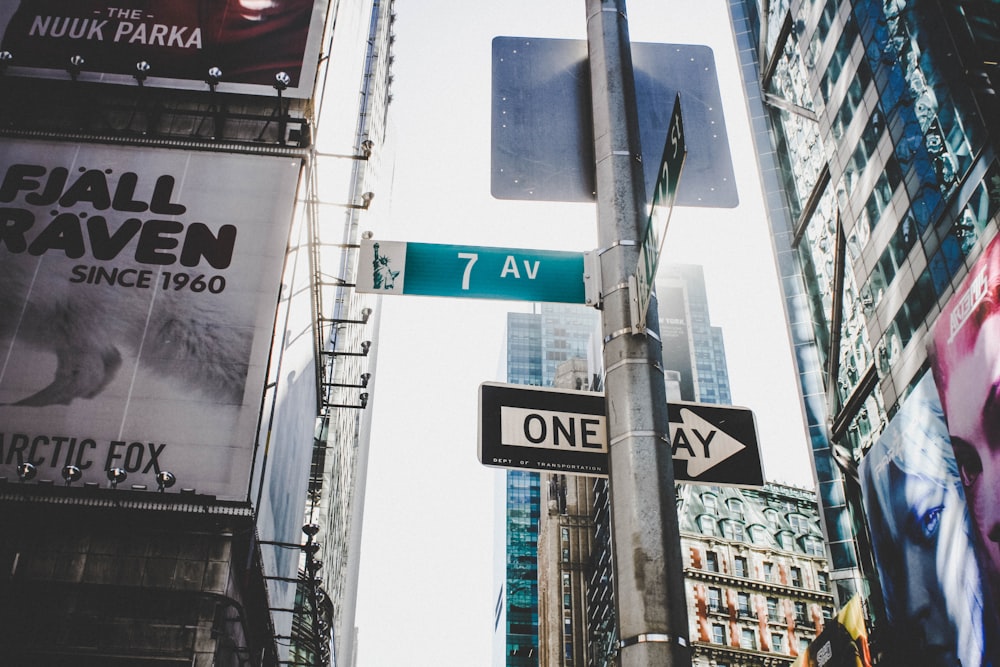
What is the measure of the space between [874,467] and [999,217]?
489 inches

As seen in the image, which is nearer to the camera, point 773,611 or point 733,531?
point 773,611

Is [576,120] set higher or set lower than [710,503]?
lower

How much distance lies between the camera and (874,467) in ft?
122

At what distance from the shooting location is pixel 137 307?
14.8 m

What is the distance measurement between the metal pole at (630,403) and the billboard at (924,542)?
1042 inches

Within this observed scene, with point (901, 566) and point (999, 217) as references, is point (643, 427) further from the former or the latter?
point (901, 566)

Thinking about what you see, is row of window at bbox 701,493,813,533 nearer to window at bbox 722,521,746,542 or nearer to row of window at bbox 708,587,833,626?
window at bbox 722,521,746,542

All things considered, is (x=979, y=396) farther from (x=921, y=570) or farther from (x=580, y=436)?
(x=580, y=436)

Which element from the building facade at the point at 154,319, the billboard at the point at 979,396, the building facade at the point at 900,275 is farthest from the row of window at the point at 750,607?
the building facade at the point at 154,319

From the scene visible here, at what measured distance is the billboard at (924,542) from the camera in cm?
2745

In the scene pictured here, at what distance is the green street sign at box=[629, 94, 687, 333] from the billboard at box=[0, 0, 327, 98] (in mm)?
14714

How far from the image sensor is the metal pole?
363 centimetres

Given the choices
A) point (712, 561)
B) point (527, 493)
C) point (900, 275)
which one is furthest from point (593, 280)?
point (527, 493)

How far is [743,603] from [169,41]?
2865 inches
